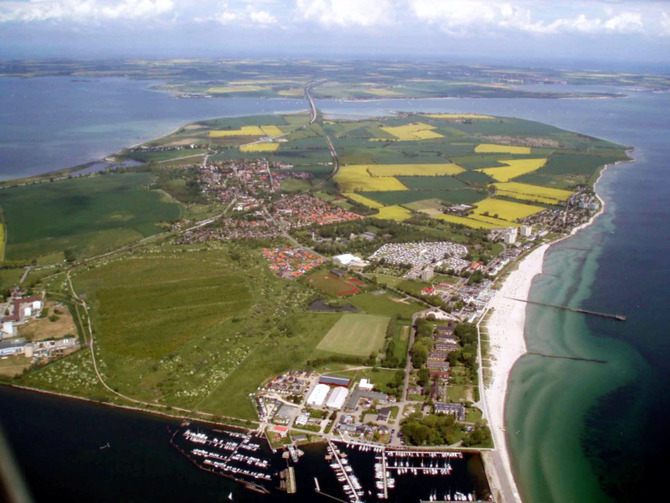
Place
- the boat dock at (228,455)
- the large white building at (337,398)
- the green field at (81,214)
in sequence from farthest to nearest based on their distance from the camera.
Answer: the green field at (81,214)
the large white building at (337,398)
the boat dock at (228,455)

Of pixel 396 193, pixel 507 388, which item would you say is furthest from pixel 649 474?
pixel 396 193

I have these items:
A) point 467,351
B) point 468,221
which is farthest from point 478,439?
point 468,221

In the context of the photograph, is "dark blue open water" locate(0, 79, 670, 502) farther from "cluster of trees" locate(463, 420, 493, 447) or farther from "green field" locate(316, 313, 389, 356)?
"green field" locate(316, 313, 389, 356)

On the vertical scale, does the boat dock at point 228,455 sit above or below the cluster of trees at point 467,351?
below

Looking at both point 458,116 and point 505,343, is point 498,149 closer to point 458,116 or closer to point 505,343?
point 458,116

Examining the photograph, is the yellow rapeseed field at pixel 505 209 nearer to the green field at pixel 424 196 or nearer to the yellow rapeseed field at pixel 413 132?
the green field at pixel 424 196

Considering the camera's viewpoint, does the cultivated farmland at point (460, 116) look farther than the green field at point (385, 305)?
Yes

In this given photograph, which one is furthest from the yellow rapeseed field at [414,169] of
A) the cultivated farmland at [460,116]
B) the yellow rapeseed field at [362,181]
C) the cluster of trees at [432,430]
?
the cluster of trees at [432,430]
